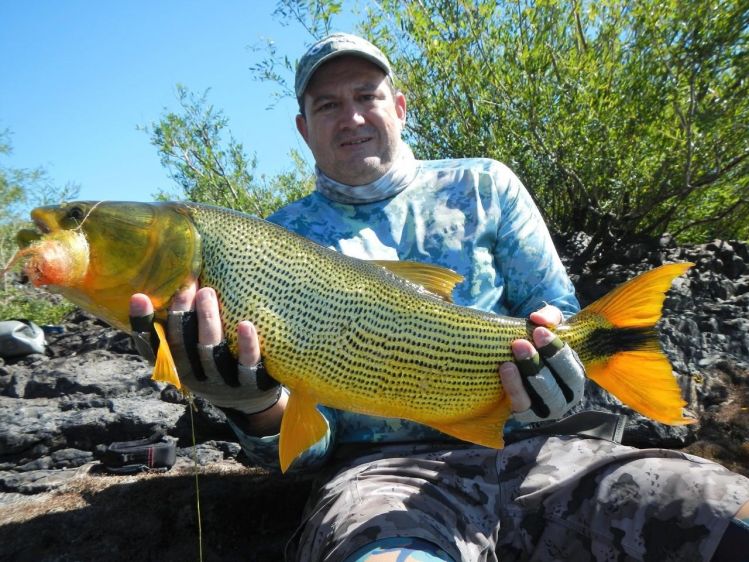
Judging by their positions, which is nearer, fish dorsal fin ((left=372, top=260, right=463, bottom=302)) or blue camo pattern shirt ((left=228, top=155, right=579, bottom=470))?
fish dorsal fin ((left=372, top=260, right=463, bottom=302))

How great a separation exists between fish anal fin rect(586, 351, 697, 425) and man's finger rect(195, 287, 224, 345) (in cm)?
165

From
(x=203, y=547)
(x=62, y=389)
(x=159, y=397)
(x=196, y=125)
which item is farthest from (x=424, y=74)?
(x=203, y=547)

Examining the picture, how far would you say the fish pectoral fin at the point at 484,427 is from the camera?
7.82 feet

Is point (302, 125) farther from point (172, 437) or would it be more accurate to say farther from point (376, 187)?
point (172, 437)

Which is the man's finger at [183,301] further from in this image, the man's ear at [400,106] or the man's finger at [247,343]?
the man's ear at [400,106]

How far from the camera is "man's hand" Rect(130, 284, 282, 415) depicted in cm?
226

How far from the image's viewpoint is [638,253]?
7.14 m

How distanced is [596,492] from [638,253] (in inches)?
213

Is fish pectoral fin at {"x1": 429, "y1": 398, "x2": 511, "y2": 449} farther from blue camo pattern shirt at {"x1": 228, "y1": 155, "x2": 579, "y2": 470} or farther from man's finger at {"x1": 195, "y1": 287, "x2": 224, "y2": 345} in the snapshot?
man's finger at {"x1": 195, "y1": 287, "x2": 224, "y2": 345}

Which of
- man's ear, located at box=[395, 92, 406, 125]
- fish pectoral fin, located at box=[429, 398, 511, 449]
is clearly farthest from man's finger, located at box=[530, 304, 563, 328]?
man's ear, located at box=[395, 92, 406, 125]

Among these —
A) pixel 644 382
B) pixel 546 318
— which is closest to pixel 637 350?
pixel 644 382

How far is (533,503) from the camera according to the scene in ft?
8.45

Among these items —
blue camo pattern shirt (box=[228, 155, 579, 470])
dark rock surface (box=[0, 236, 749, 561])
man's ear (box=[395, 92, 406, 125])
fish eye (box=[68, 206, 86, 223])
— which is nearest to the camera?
fish eye (box=[68, 206, 86, 223])

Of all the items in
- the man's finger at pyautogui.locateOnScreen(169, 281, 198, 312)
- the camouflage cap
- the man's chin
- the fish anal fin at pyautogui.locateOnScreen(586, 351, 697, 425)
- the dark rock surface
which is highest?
the camouflage cap
